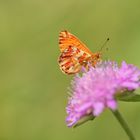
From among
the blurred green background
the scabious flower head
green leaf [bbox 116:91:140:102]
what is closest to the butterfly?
the scabious flower head

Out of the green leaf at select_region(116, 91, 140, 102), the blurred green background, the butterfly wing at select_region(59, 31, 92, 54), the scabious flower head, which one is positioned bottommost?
the green leaf at select_region(116, 91, 140, 102)

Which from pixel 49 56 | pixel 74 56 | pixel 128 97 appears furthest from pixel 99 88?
pixel 49 56

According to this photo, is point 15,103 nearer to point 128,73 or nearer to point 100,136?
point 100,136

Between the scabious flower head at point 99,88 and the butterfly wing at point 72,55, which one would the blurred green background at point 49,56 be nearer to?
the butterfly wing at point 72,55

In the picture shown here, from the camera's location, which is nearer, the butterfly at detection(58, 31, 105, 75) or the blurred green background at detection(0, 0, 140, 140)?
the butterfly at detection(58, 31, 105, 75)

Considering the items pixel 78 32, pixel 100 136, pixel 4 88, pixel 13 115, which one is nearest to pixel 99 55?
pixel 100 136

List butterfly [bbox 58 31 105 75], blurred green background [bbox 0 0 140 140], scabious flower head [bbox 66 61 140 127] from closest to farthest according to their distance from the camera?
1. scabious flower head [bbox 66 61 140 127]
2. butterfly [bbox 58 31 105 75]
3. blurred green background [bbox 0 0 140 140]

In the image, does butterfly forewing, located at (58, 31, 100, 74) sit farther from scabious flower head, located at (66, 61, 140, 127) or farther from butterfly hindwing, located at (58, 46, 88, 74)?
scabious flower head, located at (66, 61, 140, 127)
